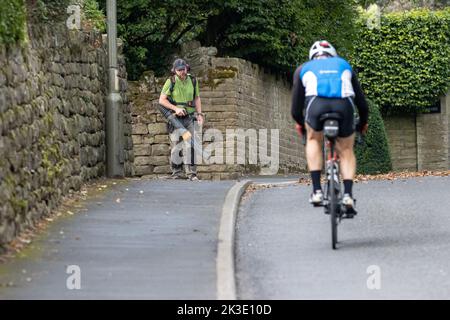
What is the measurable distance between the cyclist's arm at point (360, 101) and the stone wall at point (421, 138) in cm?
3110

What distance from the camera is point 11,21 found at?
13.3 m

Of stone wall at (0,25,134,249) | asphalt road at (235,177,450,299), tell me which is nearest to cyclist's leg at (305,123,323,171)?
asphalt road at (235,177,450,299)

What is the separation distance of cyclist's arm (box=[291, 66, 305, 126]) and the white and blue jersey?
18 centimetres

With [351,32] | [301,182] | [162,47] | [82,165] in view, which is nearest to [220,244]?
[82,165]

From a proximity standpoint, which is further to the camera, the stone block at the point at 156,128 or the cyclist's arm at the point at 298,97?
the stone block at the point at 156,128

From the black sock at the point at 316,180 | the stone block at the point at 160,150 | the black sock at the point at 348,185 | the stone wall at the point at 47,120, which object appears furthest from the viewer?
the stone block at the point at 160,150

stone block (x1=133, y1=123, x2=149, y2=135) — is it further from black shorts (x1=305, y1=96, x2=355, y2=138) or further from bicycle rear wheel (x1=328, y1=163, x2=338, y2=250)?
bicycle rear wheel (x1=328, y1=163, x2=338, y2=250)

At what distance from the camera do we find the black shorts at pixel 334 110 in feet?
44.3

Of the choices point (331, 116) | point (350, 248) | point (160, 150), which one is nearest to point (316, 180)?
point (331, 116)

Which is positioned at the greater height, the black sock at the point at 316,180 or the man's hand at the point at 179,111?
the man's hand at the point at 179,111

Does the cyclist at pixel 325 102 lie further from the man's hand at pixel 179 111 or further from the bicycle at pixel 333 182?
the man's hand at pixel 179 111

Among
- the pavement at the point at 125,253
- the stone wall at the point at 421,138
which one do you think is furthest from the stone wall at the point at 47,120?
the stone wall at the point at 421,138
